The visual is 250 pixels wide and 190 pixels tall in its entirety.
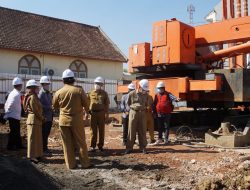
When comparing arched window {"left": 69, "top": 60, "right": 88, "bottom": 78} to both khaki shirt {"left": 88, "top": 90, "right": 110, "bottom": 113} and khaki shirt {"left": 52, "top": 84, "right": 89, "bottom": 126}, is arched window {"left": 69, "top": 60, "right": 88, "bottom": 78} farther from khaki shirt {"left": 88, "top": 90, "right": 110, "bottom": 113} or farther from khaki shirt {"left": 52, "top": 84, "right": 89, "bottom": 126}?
khaki shirt {"left": 52, "top": 84, "right": 89, "bottom": 126}

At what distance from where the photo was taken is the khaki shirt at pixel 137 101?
9023 mm

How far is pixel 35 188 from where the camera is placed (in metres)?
5.27

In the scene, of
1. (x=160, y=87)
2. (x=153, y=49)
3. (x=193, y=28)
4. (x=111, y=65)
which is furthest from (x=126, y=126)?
(x=111, y=65)

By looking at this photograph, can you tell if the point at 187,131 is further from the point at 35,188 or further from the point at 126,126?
the point at 35,188

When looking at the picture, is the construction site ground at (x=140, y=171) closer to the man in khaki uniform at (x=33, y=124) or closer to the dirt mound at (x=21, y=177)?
the dirt mound at (x=21, y=177)

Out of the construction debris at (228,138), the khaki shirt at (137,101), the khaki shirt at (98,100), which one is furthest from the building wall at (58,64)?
the construction debris at (228,138)

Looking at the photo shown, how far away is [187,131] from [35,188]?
7.31m

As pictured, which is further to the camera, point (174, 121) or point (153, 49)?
point (174, 121)

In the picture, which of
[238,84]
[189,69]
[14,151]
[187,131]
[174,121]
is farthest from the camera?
[174,121]

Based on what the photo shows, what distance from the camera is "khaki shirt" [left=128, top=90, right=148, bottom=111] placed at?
9023 mm

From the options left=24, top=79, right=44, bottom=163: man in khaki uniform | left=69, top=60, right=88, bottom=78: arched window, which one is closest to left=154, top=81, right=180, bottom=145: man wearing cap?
left=24, top=79, right=44, bottom=163: man in khaki uniform

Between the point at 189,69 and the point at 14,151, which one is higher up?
the point at 189,69

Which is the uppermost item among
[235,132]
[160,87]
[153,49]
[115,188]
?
[153,49]

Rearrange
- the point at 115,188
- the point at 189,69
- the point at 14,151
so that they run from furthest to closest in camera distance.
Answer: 1. the point at 189,69
2. the point at 14,151
3. the point at 115,188
